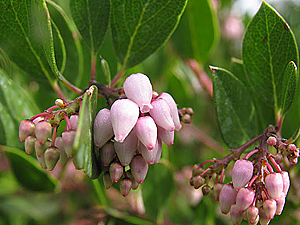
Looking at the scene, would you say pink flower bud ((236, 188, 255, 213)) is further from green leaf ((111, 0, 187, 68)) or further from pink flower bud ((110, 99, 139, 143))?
green leaf ((111, 0, 187, 68))

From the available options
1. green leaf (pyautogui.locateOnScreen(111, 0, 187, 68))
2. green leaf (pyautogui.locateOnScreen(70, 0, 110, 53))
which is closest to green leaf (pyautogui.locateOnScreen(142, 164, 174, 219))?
green leaf (pyautogui.locateOnScreen(111, 0, 187, 68))

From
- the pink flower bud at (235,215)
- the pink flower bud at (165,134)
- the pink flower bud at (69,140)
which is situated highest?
the pink flower bud at (69,140)

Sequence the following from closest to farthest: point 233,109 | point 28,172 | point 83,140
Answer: point 83,140
point 233,109
point 28,172

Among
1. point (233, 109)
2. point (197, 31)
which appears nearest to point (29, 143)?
point (233, 109)

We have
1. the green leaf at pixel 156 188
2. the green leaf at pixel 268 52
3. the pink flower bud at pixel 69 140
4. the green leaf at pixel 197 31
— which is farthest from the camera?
the green leaf at pixel 197 31

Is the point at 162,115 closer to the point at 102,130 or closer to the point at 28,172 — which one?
the point at 102,130

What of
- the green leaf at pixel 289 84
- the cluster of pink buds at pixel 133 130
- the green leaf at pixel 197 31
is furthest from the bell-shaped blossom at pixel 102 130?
the green leaf at pixel 197 31

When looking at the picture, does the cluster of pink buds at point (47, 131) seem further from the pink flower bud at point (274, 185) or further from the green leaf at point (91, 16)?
the pink flower bud at point (274, 185)
